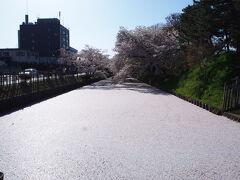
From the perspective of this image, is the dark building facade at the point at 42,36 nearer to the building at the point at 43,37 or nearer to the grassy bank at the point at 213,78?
the building at the point at 43,37

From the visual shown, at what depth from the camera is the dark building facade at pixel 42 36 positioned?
92188 millimetres

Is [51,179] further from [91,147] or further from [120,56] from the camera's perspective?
[120,56]

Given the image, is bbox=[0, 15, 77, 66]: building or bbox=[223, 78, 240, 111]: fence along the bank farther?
bbox=[0, 15, 77, 66]: building

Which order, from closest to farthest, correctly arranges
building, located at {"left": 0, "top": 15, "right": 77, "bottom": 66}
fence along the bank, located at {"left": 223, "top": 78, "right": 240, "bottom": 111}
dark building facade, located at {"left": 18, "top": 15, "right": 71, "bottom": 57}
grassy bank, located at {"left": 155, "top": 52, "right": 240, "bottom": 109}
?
1. fence along the bank, located at {"left": 223, "top": 78, "right": 240, "bottom": 111}
2. grassy bank, located at {"left": 155, "top": 52, "right": 240, "bottom": 109}
3. building, located at {"left": 0, "top": 15, "right": 77, "bottom": 66}
4. dark building facade, located at {"left": 18, "top": 15, "right": 71, "bottom": 57}

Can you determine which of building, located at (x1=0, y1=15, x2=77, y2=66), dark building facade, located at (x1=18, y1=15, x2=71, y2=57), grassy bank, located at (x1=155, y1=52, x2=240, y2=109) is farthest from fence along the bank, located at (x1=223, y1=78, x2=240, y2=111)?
dark building facade, located at (x1=18, y1=15, x2=71, y2=57)

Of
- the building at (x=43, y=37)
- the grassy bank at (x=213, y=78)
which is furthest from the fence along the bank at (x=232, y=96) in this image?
the building at (x=43, y=37)

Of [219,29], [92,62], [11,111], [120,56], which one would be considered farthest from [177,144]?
[92,62]

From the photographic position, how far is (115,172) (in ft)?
16.8

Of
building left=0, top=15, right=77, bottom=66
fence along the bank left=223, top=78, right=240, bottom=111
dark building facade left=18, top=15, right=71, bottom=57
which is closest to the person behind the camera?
fence along the bank left=223, top=78, right=240, bottom=111

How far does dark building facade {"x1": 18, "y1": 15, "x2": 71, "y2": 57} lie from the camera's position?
92.2 meters

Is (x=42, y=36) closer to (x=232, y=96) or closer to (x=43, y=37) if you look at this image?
(x=43, y=37)

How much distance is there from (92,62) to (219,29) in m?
26.3

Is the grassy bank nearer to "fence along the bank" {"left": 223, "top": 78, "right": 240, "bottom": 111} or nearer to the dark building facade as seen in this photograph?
"fence along the bank" {"left": 223, "top": 78, "right": 240, "bottom": 111}

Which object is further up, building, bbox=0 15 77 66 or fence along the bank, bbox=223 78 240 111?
building, bbox=0 15 77 66
